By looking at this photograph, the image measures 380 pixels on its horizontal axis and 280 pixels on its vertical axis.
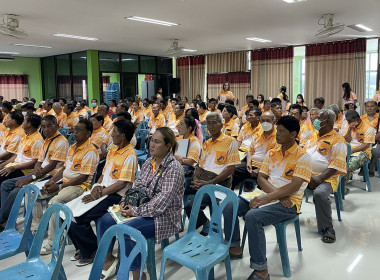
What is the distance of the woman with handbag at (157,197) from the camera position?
2168mm

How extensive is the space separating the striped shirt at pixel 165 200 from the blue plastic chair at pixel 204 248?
0.12 meters

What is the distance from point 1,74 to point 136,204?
41.8 ft

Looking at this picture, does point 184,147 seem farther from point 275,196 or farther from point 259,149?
point 275,196

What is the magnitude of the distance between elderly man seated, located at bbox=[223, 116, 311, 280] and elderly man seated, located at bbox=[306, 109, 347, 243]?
61 centimetres

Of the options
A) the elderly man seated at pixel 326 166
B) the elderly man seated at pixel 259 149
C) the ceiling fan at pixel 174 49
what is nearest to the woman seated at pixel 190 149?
the elderly man seated at pixel 259 149

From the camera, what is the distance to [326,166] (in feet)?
10.5

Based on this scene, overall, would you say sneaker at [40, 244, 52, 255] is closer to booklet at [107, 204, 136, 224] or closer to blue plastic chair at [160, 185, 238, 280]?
booklet at [107, 204, 136, 224]

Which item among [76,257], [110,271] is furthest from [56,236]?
[76,257]

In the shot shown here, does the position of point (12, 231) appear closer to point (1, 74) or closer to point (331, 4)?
point (331, 4)

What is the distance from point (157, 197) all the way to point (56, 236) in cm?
66

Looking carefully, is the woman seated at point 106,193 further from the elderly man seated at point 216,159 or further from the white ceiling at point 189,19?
the white ceiling at point 189,19

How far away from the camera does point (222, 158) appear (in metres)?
3.12

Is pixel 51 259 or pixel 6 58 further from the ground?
pixel 6 58

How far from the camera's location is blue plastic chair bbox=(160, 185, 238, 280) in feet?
6.19
